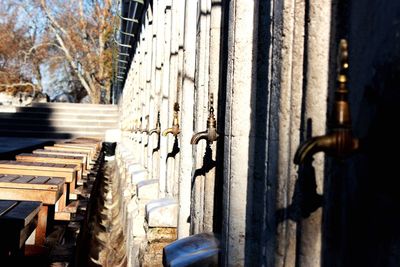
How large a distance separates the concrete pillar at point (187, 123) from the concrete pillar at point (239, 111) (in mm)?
1442

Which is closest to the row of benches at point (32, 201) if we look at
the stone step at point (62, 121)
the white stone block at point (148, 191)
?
the white stone block at point (148, 191)

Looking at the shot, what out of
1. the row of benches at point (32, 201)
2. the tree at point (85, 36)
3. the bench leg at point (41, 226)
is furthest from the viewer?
the tree at point (85, 36)

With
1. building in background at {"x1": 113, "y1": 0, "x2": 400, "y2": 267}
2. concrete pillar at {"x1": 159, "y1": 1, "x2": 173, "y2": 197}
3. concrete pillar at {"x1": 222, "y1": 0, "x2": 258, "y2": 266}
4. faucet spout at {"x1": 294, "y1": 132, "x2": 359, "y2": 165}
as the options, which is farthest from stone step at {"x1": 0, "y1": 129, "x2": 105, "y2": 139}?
faucet spout at {"x1": 294, "y1": 132, "x2": 359, "y2": 165}

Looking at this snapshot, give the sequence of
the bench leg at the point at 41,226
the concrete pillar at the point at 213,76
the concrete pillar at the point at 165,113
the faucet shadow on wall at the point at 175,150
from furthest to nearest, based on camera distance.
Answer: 1. the concrete pillar at the point at 165,113
2. the faucet shadow on wall at the point at 175,150
3. the bench leg at the point at 41,226
4. the concrete pillar at the point at 213,76

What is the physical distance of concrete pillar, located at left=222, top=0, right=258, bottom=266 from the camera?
7.92 feet

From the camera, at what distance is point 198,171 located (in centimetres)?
325

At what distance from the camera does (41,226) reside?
3760 mm

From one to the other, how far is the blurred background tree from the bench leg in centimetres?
3534

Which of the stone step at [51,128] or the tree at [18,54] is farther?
the tree at [18,54]

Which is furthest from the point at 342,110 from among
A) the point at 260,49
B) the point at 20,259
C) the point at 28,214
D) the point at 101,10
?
the point at 101,10

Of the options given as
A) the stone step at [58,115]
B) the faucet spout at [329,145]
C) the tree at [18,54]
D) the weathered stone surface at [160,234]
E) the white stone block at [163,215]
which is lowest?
the weathered stone surface at [160,234]

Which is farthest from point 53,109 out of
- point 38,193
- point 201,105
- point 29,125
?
point 201,105

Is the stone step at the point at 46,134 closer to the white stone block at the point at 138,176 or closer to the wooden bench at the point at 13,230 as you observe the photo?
the white stone block at the point at 138,176

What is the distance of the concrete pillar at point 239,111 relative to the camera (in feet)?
7.92
